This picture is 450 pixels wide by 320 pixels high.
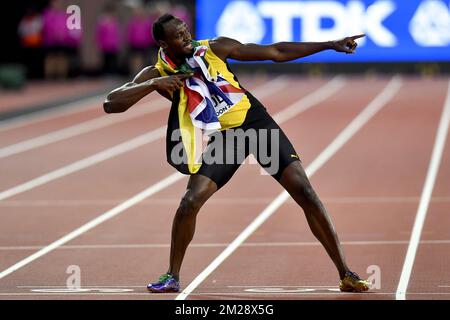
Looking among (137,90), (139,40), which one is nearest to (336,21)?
(139,40)

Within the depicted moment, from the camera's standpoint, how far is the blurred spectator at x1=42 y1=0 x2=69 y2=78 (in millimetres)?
30469

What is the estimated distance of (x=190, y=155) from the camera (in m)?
8.38

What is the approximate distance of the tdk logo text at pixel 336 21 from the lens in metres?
28.8

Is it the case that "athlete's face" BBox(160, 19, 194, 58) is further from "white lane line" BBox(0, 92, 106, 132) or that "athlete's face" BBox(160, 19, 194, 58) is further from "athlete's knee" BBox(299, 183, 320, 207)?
"white lane line" BBox(0, 92, 106, 132)

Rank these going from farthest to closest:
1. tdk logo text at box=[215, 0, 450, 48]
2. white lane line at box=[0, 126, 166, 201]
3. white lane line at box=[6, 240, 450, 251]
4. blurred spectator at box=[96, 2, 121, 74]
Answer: blurred spectator at box=[96, 2, 121, 74]
tdk logo text at box=[215, 0, 450, 48]
white lane line at box=[0, 126, 166, 201]
white lane line at box=[6, 240, 450, 251]

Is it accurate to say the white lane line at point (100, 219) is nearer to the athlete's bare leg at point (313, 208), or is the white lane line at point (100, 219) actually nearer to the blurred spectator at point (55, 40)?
the athlete's bare leg at point (313, 208)

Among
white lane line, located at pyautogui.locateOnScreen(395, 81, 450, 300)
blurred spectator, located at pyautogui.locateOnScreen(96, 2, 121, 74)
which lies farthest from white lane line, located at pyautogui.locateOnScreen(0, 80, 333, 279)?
blurred spectator, located at pyautogui.locateOnScreen(96, 2, 121, 74)

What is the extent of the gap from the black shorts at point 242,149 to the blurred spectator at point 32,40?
75.9 feet

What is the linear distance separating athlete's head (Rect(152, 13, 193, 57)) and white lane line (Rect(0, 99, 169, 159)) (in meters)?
9.91

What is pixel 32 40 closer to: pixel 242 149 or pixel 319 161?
pixel 319 161

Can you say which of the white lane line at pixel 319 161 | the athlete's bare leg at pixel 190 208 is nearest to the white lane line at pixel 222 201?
the white lane line at pixel 319 161

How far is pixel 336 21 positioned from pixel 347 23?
0.83ft

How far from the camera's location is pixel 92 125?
2197cm
